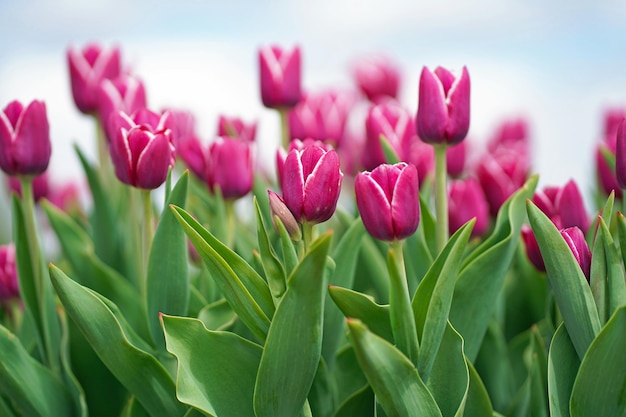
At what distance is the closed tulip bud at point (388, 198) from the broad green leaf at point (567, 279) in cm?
13

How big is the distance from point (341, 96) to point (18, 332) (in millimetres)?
702

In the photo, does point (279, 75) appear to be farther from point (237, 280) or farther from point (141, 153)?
point (237, 280)

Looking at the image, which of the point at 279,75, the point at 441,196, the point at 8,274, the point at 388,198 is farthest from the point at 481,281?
the point at 8,274

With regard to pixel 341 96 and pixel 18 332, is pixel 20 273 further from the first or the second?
pixel 341 96

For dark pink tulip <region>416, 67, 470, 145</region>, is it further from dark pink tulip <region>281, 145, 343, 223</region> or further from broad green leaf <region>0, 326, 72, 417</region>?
broad green leaf <region>0, 326, 72, 417</region>

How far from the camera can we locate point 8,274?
121cm

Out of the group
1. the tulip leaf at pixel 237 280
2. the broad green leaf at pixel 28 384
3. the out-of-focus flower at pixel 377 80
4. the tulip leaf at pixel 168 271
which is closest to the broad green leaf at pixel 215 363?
the tulip leaf at pixel 237 280

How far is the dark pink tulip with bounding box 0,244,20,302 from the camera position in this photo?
1.21 m

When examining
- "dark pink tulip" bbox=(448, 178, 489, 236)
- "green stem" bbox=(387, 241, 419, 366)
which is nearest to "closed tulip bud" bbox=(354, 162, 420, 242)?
"green stem" bbox=(387, 241, 419, 366)

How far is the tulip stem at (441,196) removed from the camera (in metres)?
0.97

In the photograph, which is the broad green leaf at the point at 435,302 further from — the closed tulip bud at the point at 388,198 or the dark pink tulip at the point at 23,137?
the dark pink tulip at the point at 23,137

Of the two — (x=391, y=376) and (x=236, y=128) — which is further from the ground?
(x=236, y=128)

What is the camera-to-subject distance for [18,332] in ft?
3.95

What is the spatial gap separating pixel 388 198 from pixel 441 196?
211mm
